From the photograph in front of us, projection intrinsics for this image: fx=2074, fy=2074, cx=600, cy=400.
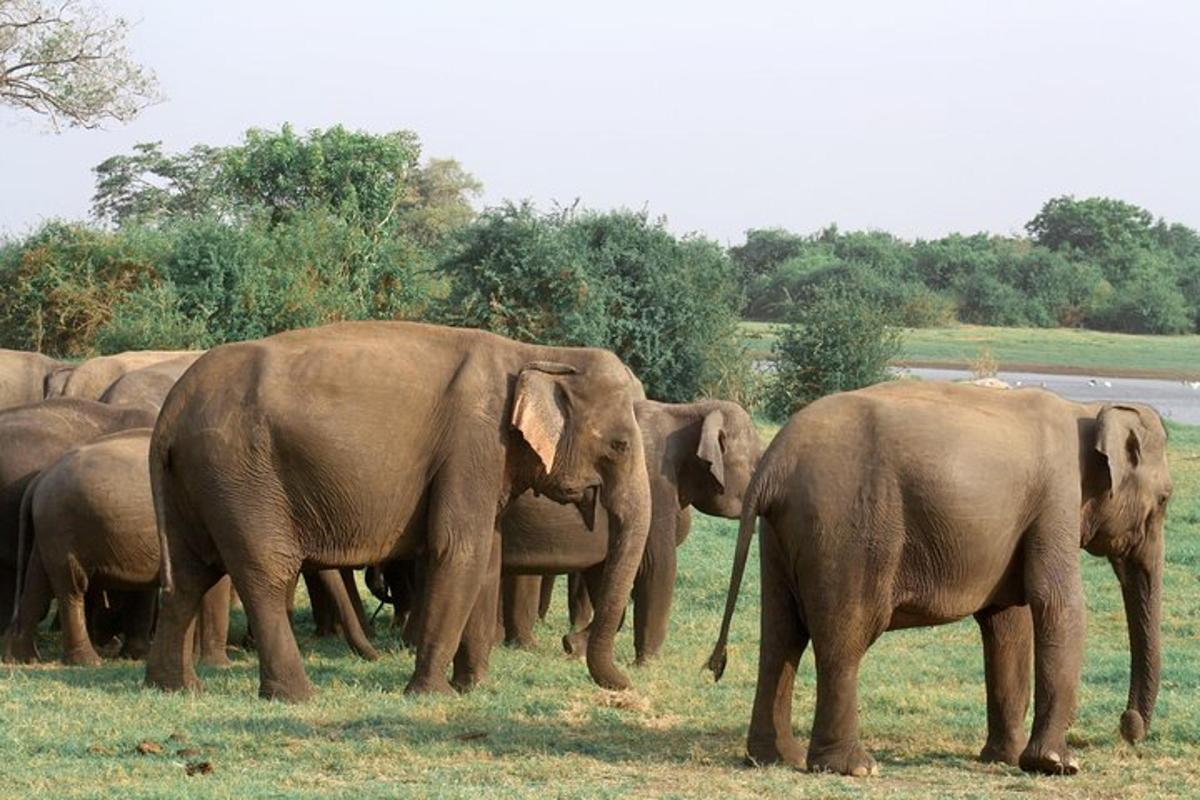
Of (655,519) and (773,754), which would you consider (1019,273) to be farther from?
(773,754)

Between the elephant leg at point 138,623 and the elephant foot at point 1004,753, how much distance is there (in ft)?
17.9

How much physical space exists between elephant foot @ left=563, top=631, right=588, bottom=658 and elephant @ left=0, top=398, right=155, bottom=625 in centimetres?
304

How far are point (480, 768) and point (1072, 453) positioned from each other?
2911 millimetres

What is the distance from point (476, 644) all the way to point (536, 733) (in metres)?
1.95

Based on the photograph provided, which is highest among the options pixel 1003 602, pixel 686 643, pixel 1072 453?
pixel 1072 453

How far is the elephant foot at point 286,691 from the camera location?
34.3 feet

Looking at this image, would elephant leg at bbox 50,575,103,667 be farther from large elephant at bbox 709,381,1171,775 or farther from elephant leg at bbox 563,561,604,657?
large elephant at bbox 709,381,1171,775

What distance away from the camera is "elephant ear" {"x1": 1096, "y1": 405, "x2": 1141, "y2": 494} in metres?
9.19

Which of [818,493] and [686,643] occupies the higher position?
[818,493]

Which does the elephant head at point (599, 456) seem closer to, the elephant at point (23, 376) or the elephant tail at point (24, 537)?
the elephant tail at point (24, 537)

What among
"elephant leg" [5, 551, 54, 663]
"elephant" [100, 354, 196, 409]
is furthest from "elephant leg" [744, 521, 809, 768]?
"elephant" [100, 354, 196, 409]

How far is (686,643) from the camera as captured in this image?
13734 mm

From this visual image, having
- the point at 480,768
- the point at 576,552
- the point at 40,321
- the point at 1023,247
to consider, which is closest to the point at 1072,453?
the point at 480,768

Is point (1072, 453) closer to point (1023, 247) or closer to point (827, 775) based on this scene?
point (827, 775)
